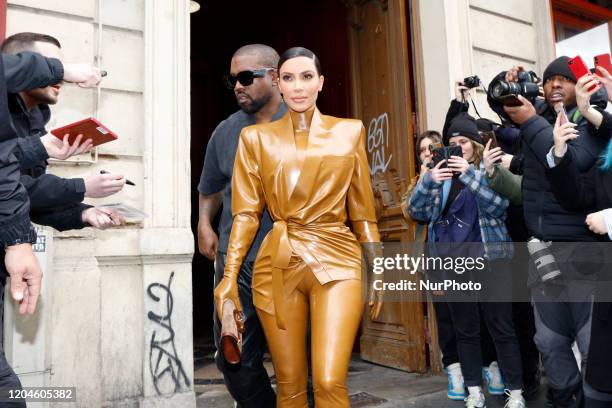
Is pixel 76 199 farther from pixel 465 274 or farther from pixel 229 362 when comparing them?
pixel 465 274

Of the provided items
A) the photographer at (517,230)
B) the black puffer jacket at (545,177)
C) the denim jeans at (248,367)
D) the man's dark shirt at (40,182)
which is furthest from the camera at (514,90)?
the man's dark shirt at (40,182)

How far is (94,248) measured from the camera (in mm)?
3605

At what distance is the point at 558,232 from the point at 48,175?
8.25ft

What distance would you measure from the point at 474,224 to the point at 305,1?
14.0 feet

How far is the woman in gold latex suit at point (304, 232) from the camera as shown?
6.97 ft

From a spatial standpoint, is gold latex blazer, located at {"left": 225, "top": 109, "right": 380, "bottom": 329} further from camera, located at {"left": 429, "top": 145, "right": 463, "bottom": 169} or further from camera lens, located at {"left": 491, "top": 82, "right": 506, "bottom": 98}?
camera, located at {"left": 429, "top": 145, "right": 463, "bottom": 169}

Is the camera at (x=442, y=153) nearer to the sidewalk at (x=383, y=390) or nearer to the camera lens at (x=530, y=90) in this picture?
the camera lens at (x=530, y=90)

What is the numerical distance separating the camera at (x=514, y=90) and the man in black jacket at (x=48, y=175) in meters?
2.05

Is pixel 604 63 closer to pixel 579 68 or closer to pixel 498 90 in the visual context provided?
pixel 579 68

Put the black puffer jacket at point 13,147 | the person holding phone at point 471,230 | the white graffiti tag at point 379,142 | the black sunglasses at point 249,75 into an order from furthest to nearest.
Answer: the white graffiti tag at point 379,142 < the person holding phone at point 471,230 < the black sunglasses at point 249,75 < the black puffer jacket at point 13,147

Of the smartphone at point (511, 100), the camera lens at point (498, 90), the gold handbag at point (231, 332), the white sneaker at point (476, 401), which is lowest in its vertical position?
the white sneaker at point (476, 401)

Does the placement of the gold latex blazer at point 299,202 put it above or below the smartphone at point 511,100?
below

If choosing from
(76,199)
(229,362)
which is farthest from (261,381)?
(76,199)

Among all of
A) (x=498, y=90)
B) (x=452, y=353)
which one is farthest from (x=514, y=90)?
(x=452, y=353)
